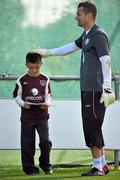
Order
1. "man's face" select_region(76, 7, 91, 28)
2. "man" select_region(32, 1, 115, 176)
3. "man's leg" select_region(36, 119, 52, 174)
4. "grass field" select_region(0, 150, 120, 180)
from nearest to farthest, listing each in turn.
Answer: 1. "man" select_region(32, 1, 115, 176)
2. "man's face" select_region(76, 7, 91, 28)
3. "man's leg" select_region(36, 119, 52, 174)
4. "grass field" select_region(0, 150, 120, 180)

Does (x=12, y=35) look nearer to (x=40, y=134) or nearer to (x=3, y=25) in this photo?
(x=3, y=25)

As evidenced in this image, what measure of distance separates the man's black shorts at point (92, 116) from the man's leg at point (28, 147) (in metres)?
0.69

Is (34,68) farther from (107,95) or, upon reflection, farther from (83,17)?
(107,95)

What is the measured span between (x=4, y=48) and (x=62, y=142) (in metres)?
1.36

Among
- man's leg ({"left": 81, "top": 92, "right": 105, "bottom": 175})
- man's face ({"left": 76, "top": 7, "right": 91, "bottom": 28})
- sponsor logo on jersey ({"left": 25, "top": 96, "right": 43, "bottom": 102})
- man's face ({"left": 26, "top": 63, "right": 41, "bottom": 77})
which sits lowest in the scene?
man's leg ({"left": 81, "top": 92, "right": 105, "bottom": 175})

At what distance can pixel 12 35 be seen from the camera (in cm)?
794

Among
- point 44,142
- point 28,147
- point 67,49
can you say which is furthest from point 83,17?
point 28,147

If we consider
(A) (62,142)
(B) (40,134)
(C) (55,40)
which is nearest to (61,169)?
(A) (62,142)

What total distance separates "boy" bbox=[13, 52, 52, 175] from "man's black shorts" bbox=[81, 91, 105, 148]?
1.78ft

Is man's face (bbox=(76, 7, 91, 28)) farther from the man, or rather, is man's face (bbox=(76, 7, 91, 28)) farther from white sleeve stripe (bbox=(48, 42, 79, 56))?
white sleeve stripe (bbox=(48, 42, 79, 56))

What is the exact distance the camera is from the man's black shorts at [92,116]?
6170mm

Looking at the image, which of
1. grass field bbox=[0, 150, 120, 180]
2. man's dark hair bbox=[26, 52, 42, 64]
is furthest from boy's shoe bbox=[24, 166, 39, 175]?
man's dark hair bbox=[26, 52, 42, 64]

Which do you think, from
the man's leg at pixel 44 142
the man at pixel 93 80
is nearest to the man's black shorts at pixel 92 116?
the man at pixel 93 80

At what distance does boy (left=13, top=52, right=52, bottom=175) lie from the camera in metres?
6.61
